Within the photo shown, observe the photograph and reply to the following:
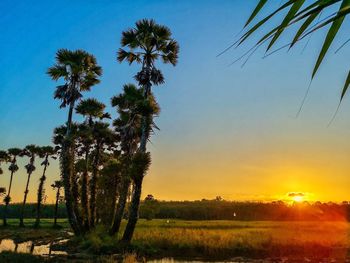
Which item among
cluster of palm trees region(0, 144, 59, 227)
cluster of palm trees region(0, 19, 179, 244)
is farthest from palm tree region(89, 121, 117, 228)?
cluster of palm trees region(0, 144, 59, 227)

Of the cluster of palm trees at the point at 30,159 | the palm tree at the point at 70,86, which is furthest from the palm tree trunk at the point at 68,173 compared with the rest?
the cluster of palm trees at the point at 30,159

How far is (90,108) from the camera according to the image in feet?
115

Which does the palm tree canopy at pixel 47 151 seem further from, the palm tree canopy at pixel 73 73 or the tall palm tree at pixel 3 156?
the palm tree canopy at pixel 73 73

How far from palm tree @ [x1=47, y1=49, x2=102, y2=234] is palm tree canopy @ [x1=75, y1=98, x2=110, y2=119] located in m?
1.38

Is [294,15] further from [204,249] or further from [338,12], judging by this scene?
[204,249]

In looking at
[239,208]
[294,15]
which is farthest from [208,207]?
[294,15]

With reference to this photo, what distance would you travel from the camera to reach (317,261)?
2472cm

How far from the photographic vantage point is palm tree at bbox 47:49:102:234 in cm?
3153

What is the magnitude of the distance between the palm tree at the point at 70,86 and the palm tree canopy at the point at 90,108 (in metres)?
1.38

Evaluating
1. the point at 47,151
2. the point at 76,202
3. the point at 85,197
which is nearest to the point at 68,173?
the point at 76,202

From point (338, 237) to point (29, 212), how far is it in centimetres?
10252

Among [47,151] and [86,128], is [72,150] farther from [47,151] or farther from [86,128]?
[47,151]

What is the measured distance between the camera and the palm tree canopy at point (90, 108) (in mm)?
34928

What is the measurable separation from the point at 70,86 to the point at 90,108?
8.87 feet
